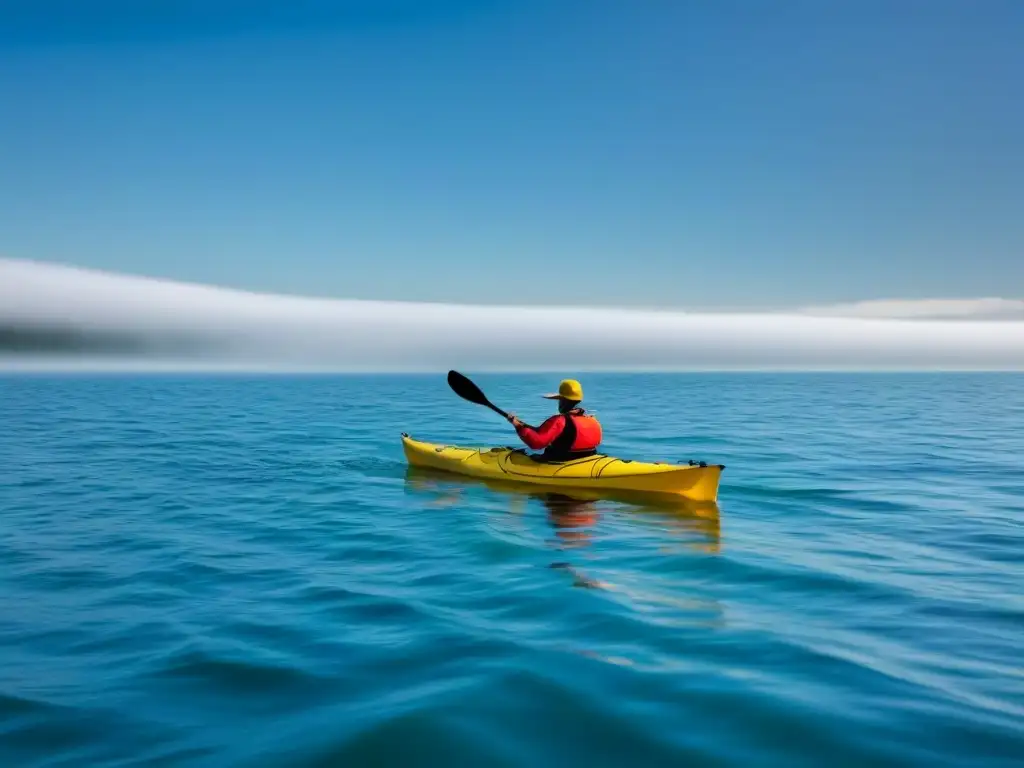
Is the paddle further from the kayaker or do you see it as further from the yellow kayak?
the kayaker

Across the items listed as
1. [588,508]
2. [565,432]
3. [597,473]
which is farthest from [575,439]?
[588,508]

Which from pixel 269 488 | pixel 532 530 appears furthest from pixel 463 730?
pixel 269 488

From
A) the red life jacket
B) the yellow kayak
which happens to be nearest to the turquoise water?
the yellow kayak

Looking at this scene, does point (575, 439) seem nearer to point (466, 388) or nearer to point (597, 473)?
point (597, 473)

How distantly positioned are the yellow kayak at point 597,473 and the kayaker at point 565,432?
0.58ft

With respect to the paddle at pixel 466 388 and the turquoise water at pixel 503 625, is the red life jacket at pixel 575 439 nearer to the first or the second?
the turquoise water at pixel 503 625

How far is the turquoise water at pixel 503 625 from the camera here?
165 inches

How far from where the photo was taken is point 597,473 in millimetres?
12008

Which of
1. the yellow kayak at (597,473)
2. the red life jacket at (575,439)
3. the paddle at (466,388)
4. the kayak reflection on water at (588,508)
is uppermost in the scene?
the paddle at (466,388)

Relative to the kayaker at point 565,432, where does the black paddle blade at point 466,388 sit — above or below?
above

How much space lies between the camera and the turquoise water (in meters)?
4.19

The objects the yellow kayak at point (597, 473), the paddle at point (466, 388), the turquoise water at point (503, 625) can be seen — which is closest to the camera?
the turquoise water at point (503, 625)

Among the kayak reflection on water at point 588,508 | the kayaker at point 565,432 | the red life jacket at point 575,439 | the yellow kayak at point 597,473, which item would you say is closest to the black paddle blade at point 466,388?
the yellow kayak at point 597,473

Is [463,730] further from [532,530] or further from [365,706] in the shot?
[532,530]
